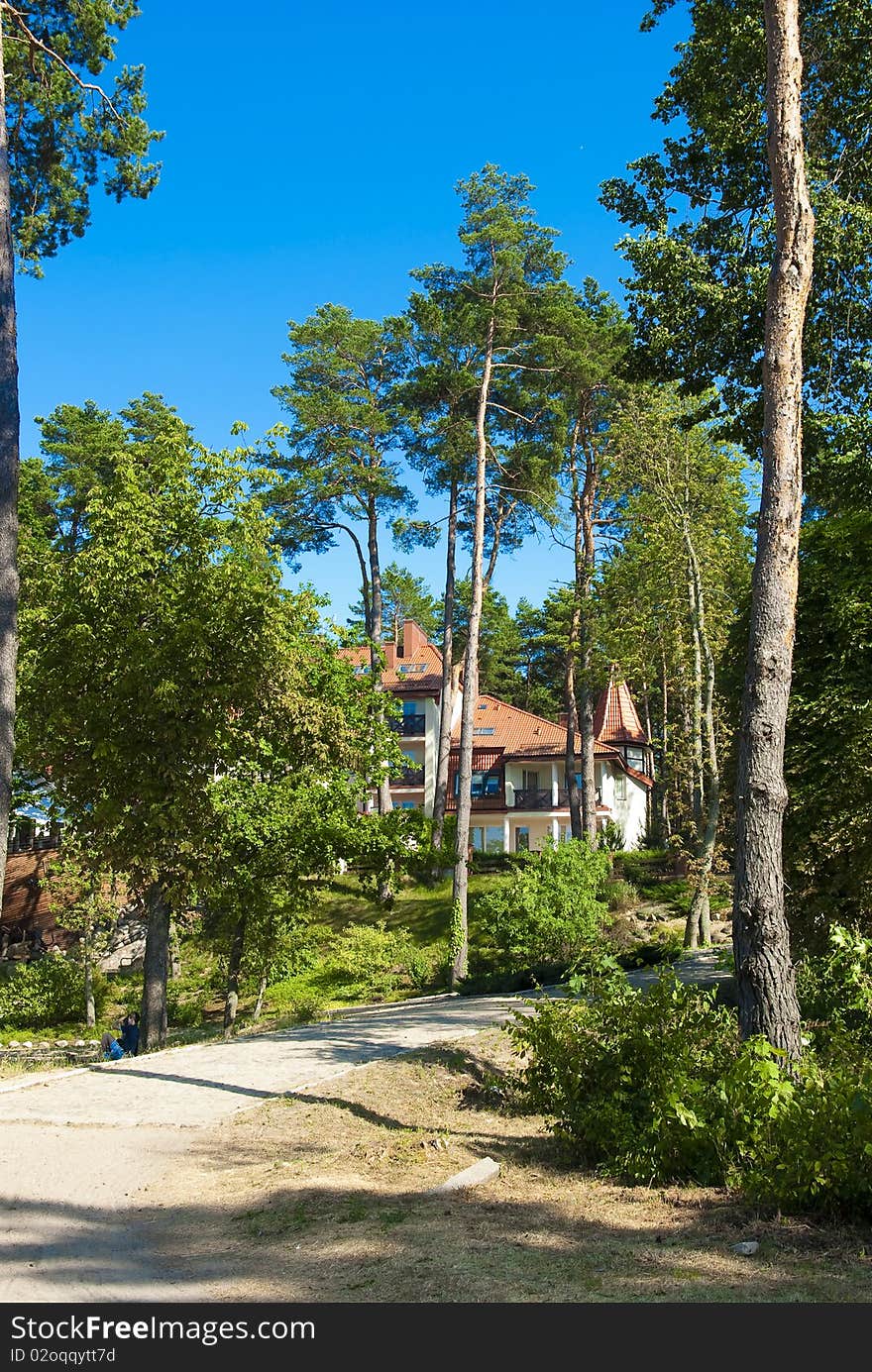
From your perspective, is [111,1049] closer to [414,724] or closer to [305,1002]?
[305,1002]

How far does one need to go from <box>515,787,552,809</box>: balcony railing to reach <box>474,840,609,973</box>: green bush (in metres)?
23.1

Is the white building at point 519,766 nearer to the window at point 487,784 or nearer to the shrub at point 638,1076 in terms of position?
the window at point 487,784

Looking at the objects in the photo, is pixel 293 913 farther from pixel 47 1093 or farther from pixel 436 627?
pixel 436 627

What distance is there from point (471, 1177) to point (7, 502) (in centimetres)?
711

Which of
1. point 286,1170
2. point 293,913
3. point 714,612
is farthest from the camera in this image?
point 714,612

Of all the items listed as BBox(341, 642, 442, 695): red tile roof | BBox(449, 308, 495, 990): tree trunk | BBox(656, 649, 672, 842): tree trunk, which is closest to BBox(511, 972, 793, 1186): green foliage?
BBox(449, 308, 495, 990): tree trunk

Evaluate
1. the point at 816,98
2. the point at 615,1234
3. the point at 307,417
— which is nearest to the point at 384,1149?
the point at 615,1234

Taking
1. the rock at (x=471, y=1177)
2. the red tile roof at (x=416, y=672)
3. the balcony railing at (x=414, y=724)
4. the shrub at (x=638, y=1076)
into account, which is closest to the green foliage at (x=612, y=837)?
the red tile roof at (x=416, y=672)

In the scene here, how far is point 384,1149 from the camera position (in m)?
8.44

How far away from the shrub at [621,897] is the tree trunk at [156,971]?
48.6 feet

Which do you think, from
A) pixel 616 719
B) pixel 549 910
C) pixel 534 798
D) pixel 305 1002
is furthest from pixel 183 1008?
pixel 616 719

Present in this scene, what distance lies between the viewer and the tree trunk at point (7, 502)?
9.91m

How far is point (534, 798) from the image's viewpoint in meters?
46.8

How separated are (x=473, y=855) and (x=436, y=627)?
39.8m
